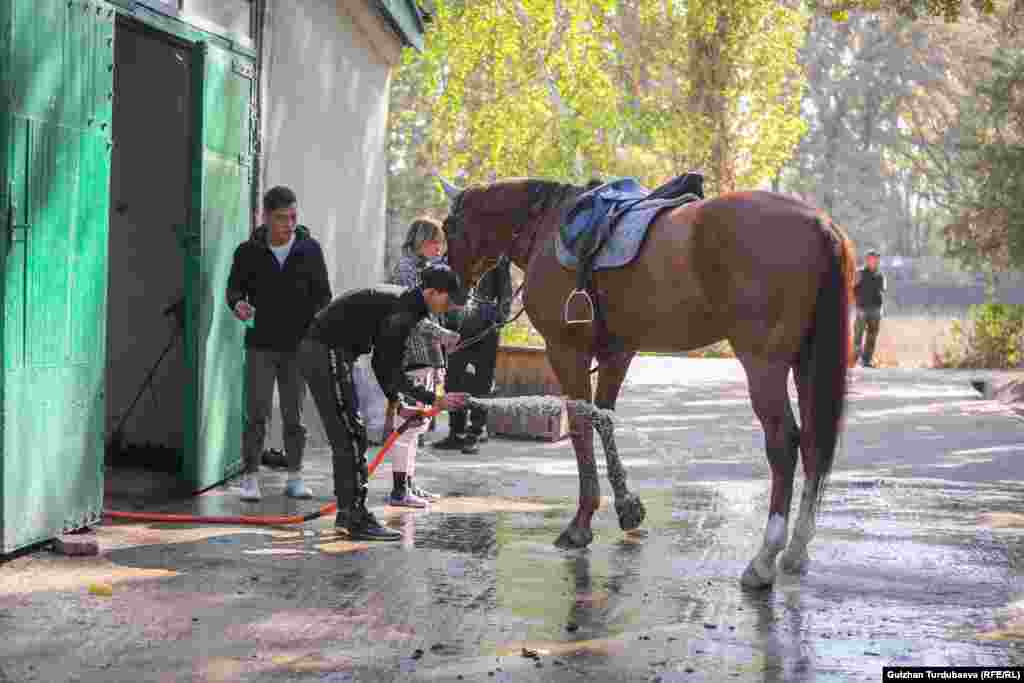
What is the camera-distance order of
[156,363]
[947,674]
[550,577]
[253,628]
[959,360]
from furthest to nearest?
1. [959,360]
2. [156,363]
3. [550,577]
4. [253,628]
5. [947,674]

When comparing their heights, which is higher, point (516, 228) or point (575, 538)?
point (516, 228)

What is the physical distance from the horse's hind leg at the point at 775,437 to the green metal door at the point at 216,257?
3.56 metres

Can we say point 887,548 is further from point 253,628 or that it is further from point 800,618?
point 253,628

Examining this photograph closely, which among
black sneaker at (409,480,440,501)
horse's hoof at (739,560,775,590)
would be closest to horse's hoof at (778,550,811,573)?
horse's hoof at (739,560,775,590)

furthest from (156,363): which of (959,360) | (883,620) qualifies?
(959,360)

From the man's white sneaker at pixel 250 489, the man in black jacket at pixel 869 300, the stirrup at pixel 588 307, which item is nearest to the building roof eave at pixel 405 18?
the man's white sneaker at pixel 250 489

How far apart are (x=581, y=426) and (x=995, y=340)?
18668 mm

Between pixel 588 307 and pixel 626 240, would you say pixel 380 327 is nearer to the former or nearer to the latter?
pixel 588 307

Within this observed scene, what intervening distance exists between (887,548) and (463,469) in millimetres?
3871

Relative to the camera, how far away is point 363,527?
7.86 metres

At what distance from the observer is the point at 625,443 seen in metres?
13.0

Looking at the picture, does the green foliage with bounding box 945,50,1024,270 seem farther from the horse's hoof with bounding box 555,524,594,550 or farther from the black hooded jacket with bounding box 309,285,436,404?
the black hooded jacket with bounding box 309,285,436,404

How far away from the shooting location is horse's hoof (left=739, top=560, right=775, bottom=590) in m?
6.70

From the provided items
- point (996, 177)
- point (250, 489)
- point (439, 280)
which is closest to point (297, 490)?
point (250, 489)
